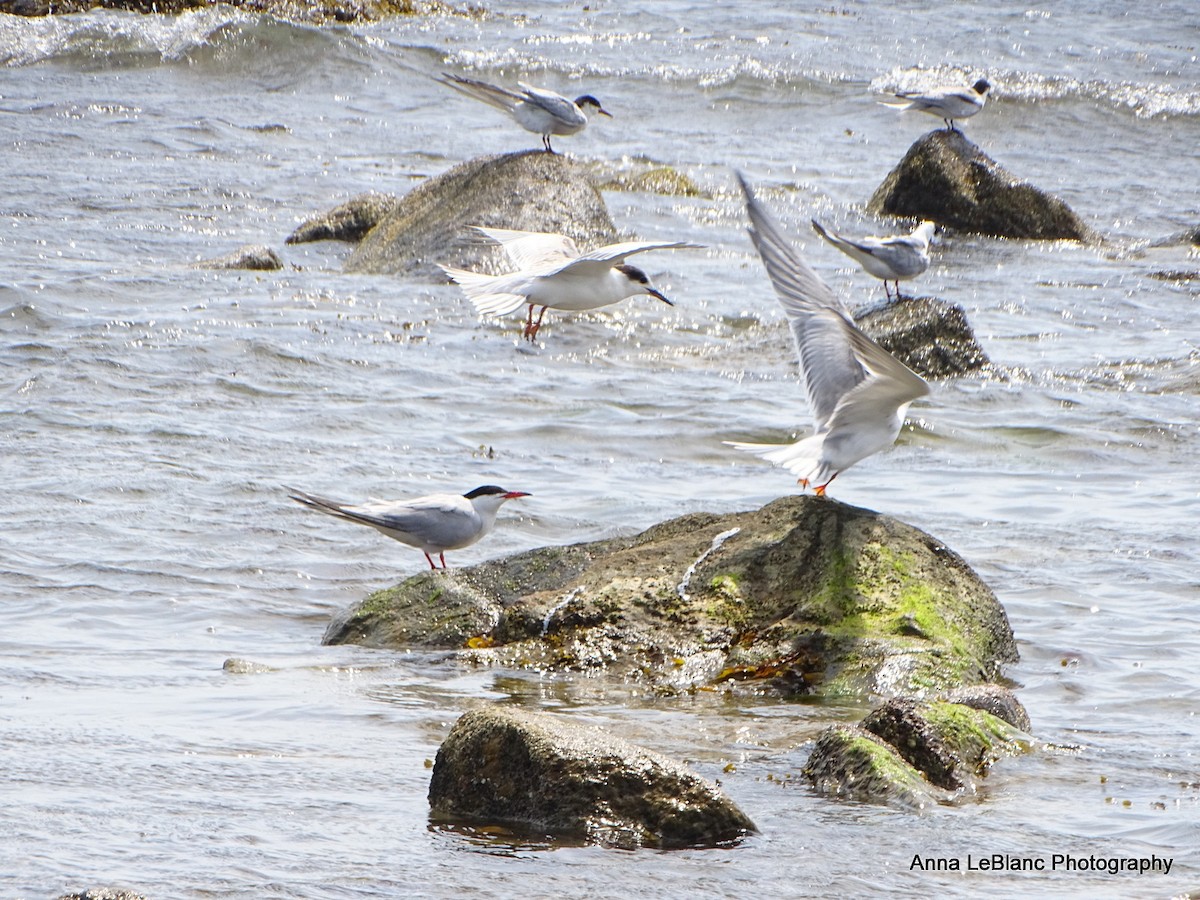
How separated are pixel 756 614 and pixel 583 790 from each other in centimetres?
198

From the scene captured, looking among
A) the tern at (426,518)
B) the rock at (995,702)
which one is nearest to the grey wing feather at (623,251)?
the tern at (426,518)

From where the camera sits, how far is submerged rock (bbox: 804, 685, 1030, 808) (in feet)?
15.1

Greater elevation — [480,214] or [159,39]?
[159,39]

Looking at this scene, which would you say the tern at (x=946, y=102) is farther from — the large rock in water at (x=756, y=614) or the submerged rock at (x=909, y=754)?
the submerged rock at (x=909, y=754)

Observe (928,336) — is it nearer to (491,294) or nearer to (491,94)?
(491,294)

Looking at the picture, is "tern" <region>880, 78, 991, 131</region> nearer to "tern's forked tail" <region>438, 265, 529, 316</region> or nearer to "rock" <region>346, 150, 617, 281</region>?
"rock" <region>346, 150, 617, 281</region>

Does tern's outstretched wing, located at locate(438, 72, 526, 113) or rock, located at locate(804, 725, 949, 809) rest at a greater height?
tern's outstretched wing, located at locate(438, 72, 526, 113)

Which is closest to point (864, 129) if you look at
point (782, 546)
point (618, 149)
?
point (618, 149)

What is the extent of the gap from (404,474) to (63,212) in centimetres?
749

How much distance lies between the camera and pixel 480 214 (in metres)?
12.7

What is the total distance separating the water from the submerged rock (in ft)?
0.30

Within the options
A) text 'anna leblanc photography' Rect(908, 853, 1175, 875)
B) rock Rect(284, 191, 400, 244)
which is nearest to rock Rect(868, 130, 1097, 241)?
rock Rect(284, 191, 400, 244)

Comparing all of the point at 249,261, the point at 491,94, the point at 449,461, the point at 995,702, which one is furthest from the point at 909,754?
the point at 491,94

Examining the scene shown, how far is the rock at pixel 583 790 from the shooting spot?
422 centimetres
